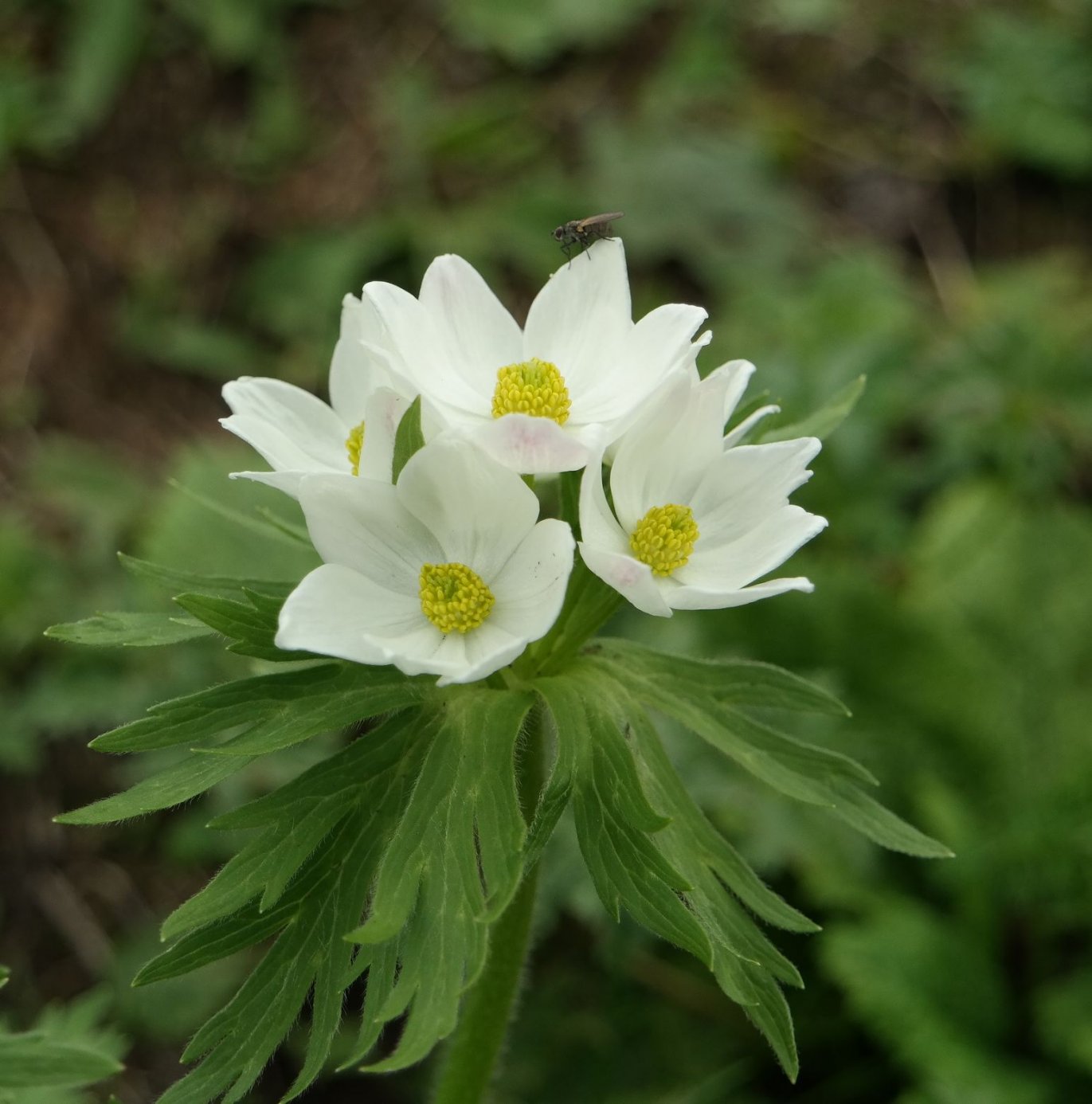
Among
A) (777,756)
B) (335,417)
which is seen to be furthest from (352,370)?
(777,756)

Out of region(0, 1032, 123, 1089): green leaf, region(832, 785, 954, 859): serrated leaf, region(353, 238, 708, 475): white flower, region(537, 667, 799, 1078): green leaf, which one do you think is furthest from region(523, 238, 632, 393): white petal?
region(0, 1032, 123, 1089): green leaf

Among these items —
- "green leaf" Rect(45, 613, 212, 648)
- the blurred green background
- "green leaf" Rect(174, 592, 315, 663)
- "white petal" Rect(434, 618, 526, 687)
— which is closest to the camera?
"white petal" Rect(434, 618, 526, 687)

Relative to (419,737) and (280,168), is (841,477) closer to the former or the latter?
(419,737)

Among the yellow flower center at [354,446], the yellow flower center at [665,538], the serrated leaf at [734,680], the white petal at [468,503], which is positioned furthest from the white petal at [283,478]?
the serrated leaf at [734,680]

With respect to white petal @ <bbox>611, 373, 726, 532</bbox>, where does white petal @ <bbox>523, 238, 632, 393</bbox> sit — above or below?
above

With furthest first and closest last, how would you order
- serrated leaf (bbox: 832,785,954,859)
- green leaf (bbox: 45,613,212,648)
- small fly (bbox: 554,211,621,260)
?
small fly (bbox: 554,211,621,260) → serrated leaf (bbox: 832,785,954,859) → green leaf (bbox: 45,613,212,648)

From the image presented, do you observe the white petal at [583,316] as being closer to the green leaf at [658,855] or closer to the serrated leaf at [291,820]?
the green leaf at [658,855]

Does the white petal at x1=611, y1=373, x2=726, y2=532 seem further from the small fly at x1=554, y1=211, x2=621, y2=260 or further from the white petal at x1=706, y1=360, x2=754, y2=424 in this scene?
the small fly at x1=554, y1=211, x2=621, y2=260

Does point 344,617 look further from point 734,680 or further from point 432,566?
point 734,680

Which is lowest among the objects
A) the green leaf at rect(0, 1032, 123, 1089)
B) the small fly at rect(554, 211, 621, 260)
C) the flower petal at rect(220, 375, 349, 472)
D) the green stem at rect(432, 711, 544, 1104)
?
the green stem at rect(432, 711, 544, 1104)
